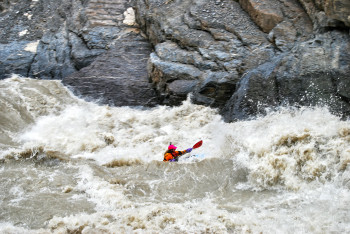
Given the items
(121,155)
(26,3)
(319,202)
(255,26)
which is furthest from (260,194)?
(26,3)

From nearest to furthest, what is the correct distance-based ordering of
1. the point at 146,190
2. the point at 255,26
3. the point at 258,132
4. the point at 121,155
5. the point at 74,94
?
the point at 146,190 → the point at 258,132 → the point at 121,155 → the point at 255,26 → the point at 74,94

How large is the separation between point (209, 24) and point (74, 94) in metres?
4.53

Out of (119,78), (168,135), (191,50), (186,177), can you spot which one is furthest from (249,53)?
(186,177)

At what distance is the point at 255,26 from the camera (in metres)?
10.5

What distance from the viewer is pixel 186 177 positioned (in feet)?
20.5

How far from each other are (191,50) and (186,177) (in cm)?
517

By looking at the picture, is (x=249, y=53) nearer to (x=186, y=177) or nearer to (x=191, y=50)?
(x=191, y=50)

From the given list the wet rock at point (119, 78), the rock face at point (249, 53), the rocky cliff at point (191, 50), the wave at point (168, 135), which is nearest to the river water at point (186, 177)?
the wave at point (168, 135)

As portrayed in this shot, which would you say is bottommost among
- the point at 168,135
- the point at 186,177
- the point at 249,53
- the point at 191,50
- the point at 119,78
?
the point at 168,135

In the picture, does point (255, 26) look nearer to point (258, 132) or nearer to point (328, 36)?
point (328, 36)

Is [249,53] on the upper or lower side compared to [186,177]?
upper

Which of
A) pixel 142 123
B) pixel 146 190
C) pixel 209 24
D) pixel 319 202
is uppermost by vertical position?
pixel 209 24

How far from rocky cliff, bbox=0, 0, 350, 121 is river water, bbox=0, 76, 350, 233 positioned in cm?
60

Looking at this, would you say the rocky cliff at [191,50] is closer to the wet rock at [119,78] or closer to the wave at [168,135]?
the wet rock at [119,78]
